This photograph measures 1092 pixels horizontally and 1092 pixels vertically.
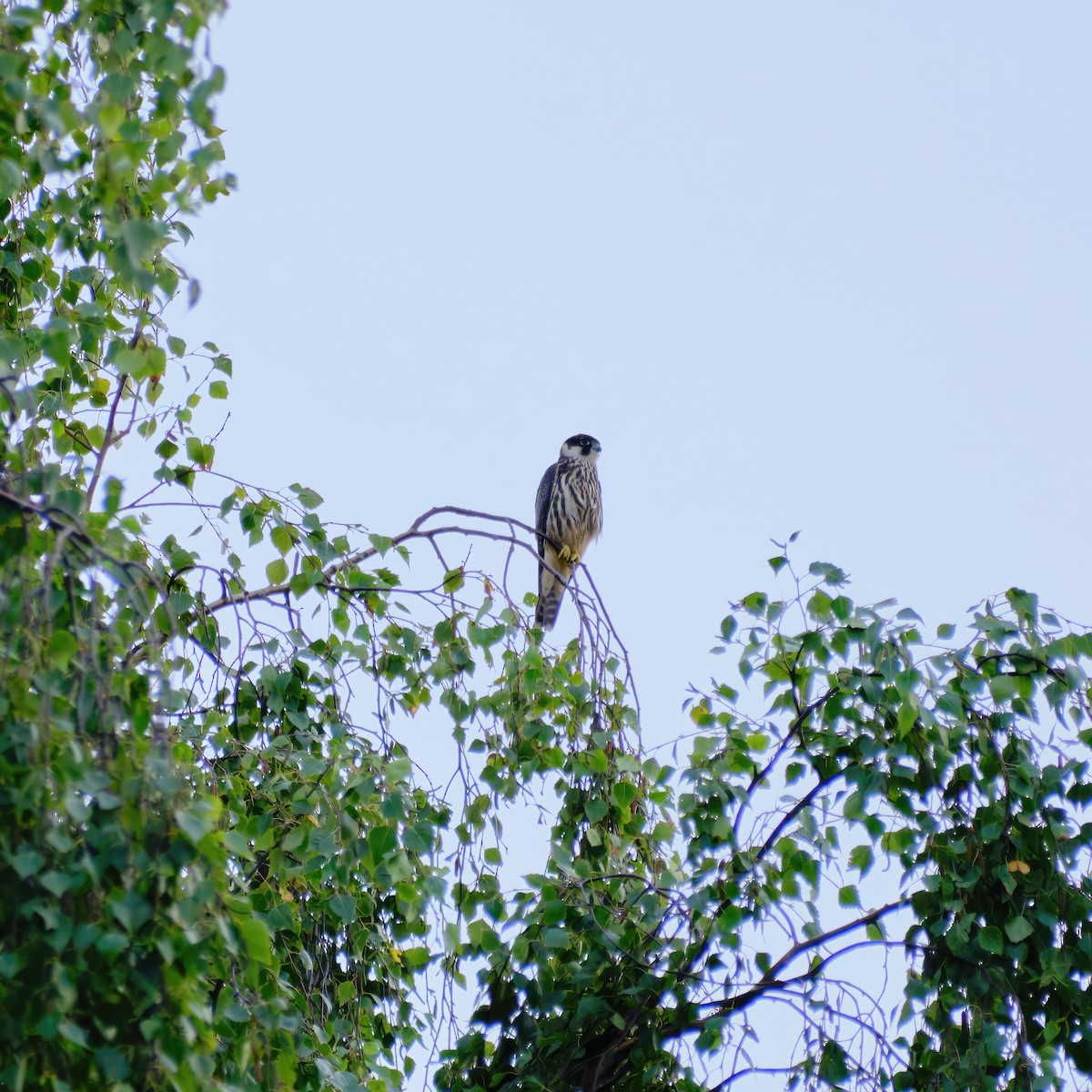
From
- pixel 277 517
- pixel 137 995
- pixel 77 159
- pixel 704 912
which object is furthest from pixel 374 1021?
pixel 77 159

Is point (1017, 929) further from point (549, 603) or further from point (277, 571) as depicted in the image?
point (549, 603)

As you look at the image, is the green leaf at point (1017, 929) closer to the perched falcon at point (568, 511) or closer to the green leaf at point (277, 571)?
the green leaf at point (277, 571)

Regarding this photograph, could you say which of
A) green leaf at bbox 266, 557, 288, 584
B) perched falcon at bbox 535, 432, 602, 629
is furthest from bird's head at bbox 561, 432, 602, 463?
green leaf at bbox 266, 557, 288, 584

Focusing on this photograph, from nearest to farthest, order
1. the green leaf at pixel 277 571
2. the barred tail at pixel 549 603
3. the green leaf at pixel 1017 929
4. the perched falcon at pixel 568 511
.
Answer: the green leaf at pixel 1017 929 → the green leaf at pixel 277 571 → the barred tail at pixel 549 603 → the perched falcon at pixel 568 511

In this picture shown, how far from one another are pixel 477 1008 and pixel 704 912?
0.60 m

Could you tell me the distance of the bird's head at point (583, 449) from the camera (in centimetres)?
923

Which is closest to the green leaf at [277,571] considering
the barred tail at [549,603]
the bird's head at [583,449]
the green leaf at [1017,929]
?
the green leaf at [1017,929]

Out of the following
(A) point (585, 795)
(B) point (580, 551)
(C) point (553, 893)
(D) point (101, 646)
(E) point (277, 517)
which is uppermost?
(B) point (580, 551)

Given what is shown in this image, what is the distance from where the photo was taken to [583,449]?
30.3 feet

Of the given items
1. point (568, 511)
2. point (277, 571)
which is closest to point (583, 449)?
point (568, 511)

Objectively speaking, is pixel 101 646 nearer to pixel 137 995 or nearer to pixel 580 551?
pixel 137 995

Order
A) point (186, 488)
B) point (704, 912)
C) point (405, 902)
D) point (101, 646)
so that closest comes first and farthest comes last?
1. point (101, 646)
2. point (405, 902)
3. point (704, 912)
4. point (186, 488)

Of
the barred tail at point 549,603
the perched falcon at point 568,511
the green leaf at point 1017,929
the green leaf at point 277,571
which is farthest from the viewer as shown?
the perched falcon at point 568,511

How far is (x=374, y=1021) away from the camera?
149 inches
